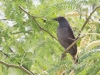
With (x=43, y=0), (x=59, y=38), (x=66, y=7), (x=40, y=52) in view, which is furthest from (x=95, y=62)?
(x=59, y=38)

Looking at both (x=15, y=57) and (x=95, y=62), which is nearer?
(x=95, y=62)

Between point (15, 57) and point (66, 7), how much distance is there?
547 mm

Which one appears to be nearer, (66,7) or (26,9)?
(66,7)

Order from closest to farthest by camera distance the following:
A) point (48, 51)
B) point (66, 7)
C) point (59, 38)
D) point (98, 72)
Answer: point (98, 72) → point (66, 7) → point (48, 51) → point (59, 38)

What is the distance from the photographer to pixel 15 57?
6.20ft

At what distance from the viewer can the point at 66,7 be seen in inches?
59.6

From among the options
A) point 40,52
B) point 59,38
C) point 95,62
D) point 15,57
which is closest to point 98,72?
point 95,62

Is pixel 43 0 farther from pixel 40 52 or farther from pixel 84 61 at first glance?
pixel 84 61

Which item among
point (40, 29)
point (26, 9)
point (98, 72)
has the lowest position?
point (98, 72)

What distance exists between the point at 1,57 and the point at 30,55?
0.99 ft

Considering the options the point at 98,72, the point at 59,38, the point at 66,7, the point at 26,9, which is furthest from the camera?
the point at 59,38

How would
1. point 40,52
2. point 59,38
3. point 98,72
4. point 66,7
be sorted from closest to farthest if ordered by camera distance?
1. point 98,72
2. point 66,7
3. point 40,52
4. point 59,38

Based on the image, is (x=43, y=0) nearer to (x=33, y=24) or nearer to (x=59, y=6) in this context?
(x=33, y=24)

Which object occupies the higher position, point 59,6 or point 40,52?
point 59,6
